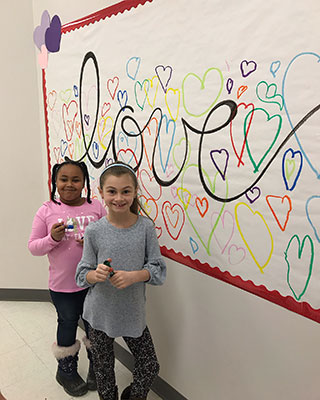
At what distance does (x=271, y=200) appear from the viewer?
1.21 meters

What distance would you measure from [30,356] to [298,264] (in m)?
1.75

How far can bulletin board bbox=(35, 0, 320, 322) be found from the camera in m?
1.10

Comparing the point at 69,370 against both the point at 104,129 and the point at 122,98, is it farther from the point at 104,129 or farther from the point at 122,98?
the point at 122,98

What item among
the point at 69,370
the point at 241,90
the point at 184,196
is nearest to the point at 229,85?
the point at 241,90

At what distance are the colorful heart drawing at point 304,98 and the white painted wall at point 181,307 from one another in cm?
54

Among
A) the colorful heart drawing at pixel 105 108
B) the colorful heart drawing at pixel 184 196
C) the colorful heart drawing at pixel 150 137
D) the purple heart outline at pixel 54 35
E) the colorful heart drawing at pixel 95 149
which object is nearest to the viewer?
the colorful heart drawing at pixel 184 196

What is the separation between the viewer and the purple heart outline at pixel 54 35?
2.14 metres

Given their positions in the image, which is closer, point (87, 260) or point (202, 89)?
point (202, 89)

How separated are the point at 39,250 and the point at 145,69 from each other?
956mm

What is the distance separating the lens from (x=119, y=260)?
56.7 inches

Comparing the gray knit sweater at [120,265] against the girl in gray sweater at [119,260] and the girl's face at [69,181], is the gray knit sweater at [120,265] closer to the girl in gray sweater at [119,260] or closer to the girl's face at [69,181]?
the girl in gray sweater at [119,260]

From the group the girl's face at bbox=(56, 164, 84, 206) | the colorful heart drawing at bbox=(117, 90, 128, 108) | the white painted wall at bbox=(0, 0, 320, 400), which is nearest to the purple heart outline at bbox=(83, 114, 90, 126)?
the colorful heart drawing at bbox=(117, 90, 128, 108)

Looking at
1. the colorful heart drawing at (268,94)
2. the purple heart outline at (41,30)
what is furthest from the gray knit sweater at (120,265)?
the purple heart outline at (41,30)

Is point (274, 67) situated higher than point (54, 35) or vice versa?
point (54, 35)
